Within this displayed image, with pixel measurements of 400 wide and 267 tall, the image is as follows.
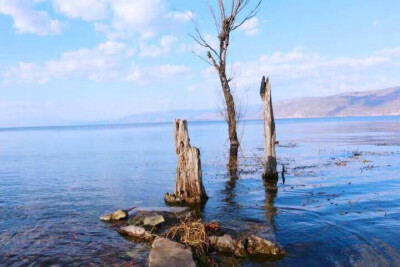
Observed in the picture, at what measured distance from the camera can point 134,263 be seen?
9.20m

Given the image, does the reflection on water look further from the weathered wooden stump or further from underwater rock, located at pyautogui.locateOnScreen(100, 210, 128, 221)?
underwater rock, located at pyautogui.locateOnScreen(100, 210, 128, 221)

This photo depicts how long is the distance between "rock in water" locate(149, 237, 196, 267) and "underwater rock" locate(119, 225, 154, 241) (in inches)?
48.5

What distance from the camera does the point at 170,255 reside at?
8.88 m

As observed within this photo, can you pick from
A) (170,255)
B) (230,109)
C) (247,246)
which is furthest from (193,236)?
(230,109)

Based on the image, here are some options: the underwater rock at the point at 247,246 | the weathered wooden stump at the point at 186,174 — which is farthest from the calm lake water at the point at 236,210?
the weathered wooden stump at the point at 186,174

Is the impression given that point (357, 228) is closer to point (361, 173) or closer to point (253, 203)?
point (253, 203)

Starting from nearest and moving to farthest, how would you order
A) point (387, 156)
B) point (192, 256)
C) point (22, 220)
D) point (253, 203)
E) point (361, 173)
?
point (192, 256) → point (22, 220) → point (253, 203) → point (361, 173) → point (387, 156)

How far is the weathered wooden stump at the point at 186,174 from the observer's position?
15.9 metres

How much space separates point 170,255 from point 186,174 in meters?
7.34

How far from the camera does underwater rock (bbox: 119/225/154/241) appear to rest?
11.1 m

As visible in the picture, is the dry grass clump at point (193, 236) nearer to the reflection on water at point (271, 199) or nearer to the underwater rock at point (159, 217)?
the underwater rock at point (159, 217)

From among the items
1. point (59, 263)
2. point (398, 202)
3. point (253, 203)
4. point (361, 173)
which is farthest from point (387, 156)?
point (59, 263)

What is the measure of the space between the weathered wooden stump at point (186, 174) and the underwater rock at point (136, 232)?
14.9ft

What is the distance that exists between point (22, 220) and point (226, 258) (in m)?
9.01
